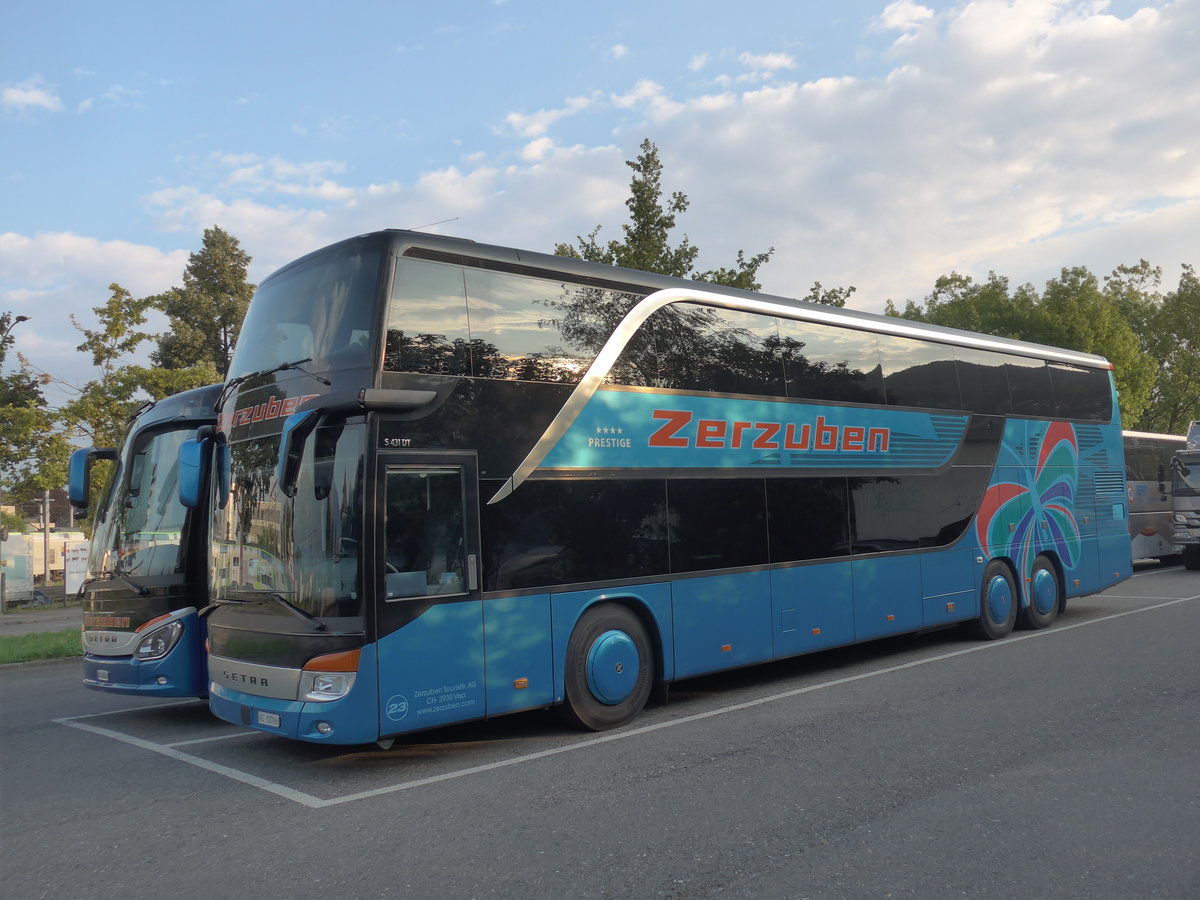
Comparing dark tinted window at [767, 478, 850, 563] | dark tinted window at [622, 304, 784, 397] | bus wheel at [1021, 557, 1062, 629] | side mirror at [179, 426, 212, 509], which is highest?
dark tinted window at [622, 304, 784, 397]

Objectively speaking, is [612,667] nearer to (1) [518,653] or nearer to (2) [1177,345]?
(1) [518,653]

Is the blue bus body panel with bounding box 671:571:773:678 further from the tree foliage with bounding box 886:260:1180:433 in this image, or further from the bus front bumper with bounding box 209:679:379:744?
the tree foliage with bounding box 886:260:1180:433

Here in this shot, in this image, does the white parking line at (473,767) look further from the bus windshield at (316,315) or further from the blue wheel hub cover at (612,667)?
the bus windshield at (316,315)

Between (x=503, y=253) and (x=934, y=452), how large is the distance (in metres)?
6.40

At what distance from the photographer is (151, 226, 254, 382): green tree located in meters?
40.7

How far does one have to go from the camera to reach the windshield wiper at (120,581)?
9156 mm

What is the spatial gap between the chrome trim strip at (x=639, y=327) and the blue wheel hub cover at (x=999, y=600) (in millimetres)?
3154

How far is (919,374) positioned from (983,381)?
1531mm

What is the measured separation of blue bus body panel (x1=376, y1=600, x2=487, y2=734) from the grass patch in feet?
32.1

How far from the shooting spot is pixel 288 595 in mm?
6832

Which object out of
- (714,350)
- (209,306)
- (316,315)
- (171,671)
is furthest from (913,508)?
(209,306)

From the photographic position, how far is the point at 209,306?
42.1 metres

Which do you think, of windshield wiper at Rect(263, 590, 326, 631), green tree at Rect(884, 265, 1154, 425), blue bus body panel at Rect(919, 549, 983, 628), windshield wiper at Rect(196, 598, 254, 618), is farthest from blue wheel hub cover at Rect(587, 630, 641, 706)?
green tree at Rect(884, 265, 1154, 425)

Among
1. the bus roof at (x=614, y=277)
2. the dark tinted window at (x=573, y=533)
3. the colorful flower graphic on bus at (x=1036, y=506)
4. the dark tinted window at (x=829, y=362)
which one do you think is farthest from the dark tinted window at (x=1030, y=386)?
the dark tinted window at (x=573, y=533)
